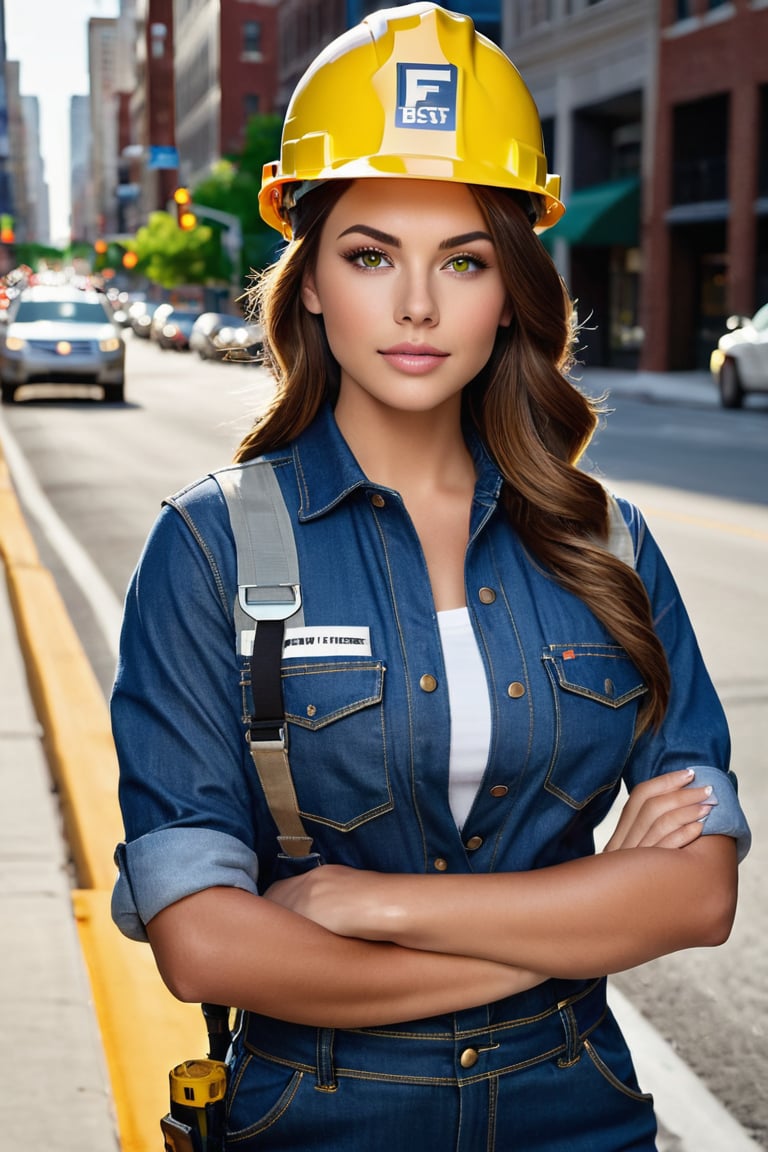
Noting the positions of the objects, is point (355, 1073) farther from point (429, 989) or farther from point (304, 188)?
point (304, 188)

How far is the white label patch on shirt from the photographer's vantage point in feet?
6.96

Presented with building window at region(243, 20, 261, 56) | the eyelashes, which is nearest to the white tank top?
the eyelashes

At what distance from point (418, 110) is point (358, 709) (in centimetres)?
81

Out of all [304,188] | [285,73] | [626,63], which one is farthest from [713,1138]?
[285,73]

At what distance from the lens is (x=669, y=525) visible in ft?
42.3

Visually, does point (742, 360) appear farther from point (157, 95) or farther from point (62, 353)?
point (157, 95)

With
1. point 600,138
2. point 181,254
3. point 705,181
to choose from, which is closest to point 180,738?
point 705,181

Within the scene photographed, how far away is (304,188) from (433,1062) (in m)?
1.20

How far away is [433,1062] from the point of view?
6.98 feet

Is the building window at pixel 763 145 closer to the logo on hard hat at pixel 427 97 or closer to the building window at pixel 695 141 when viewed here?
the building window at pixel 695 141

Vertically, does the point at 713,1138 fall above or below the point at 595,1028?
below

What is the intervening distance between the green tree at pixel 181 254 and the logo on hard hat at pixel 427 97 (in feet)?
284

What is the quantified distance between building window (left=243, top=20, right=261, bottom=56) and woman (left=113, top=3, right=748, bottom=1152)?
10771 centimetres

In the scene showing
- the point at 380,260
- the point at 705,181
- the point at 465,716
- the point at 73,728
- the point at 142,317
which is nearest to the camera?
the point at 465,716
